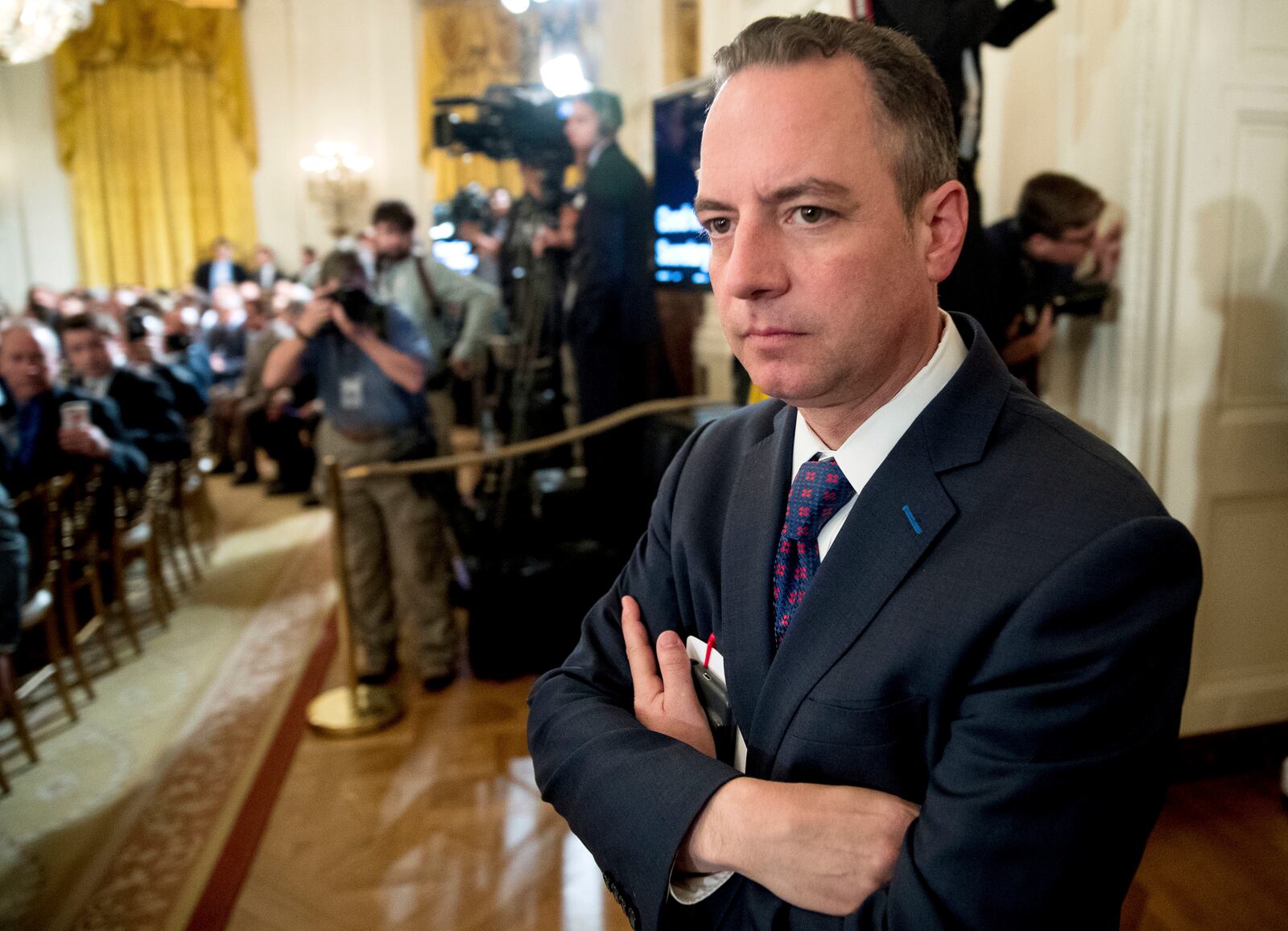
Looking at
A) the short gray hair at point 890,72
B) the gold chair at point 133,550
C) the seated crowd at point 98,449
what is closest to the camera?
the short gray hair at point 890,72

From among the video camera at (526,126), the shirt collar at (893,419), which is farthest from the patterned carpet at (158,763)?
the video camera at (526,126)

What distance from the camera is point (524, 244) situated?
5.20 meters

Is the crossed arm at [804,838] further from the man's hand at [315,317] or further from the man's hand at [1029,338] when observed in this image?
the man's hand at [315,317]

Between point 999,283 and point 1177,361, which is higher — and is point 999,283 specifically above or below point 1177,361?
above

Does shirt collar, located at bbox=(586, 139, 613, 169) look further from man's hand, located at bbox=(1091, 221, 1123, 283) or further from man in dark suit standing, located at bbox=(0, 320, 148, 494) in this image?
man in dark suit standing, located at bbox=(0, 320, 148, 494)

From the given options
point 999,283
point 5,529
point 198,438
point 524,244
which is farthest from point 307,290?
point 999,283

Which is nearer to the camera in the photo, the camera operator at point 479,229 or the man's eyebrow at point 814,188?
the man's eyebrow at point 814,188

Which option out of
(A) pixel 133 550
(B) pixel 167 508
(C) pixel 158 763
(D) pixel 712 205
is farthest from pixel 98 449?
(D) pixel 712 205

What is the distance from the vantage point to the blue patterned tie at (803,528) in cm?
116

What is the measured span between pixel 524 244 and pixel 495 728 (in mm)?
2635

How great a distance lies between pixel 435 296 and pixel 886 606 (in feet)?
14.9

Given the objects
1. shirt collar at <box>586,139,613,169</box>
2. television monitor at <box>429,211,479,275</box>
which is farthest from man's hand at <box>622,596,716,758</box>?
television monitor at <box>429,211,479,275</box>

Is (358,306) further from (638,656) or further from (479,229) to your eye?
(479,229)

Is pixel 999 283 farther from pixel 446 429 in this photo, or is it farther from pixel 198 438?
pixel 198 438
